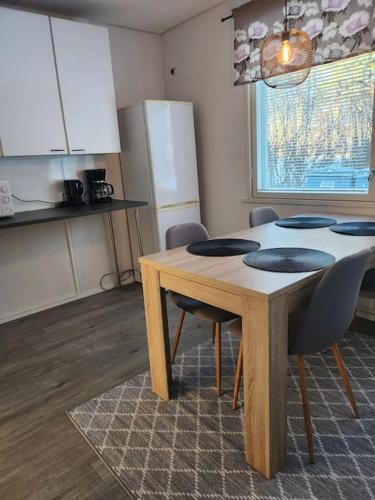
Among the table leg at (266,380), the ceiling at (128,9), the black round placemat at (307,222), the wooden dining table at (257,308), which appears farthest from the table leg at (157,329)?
the ceiling at (128,9)

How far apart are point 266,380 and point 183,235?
45.9 inches

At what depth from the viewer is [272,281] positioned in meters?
1.31

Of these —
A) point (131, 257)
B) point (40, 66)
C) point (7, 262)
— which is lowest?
point (131, 257)

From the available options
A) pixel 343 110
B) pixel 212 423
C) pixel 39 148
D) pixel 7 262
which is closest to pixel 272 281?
pixel 212 423

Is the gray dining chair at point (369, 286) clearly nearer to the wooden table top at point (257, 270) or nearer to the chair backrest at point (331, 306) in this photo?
the wooden table top at point (257, 270)

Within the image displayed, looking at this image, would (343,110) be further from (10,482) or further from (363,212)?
(10,482)

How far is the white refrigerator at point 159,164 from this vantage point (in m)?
3.22

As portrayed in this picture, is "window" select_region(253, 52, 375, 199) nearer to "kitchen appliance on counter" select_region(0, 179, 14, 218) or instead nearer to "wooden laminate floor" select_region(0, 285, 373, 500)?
"wooden laminate floor" select_region(0, 285, 373, 500)

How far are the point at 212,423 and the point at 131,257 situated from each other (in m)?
2.47

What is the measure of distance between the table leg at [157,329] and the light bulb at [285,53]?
129cm

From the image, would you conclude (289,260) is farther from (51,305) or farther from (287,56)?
(51,305)

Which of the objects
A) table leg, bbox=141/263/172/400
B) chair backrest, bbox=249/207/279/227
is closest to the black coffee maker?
chair backrest, bbox=249/207/279/227

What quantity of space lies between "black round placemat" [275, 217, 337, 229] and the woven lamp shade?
0.85 m

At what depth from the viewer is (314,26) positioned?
253cm
